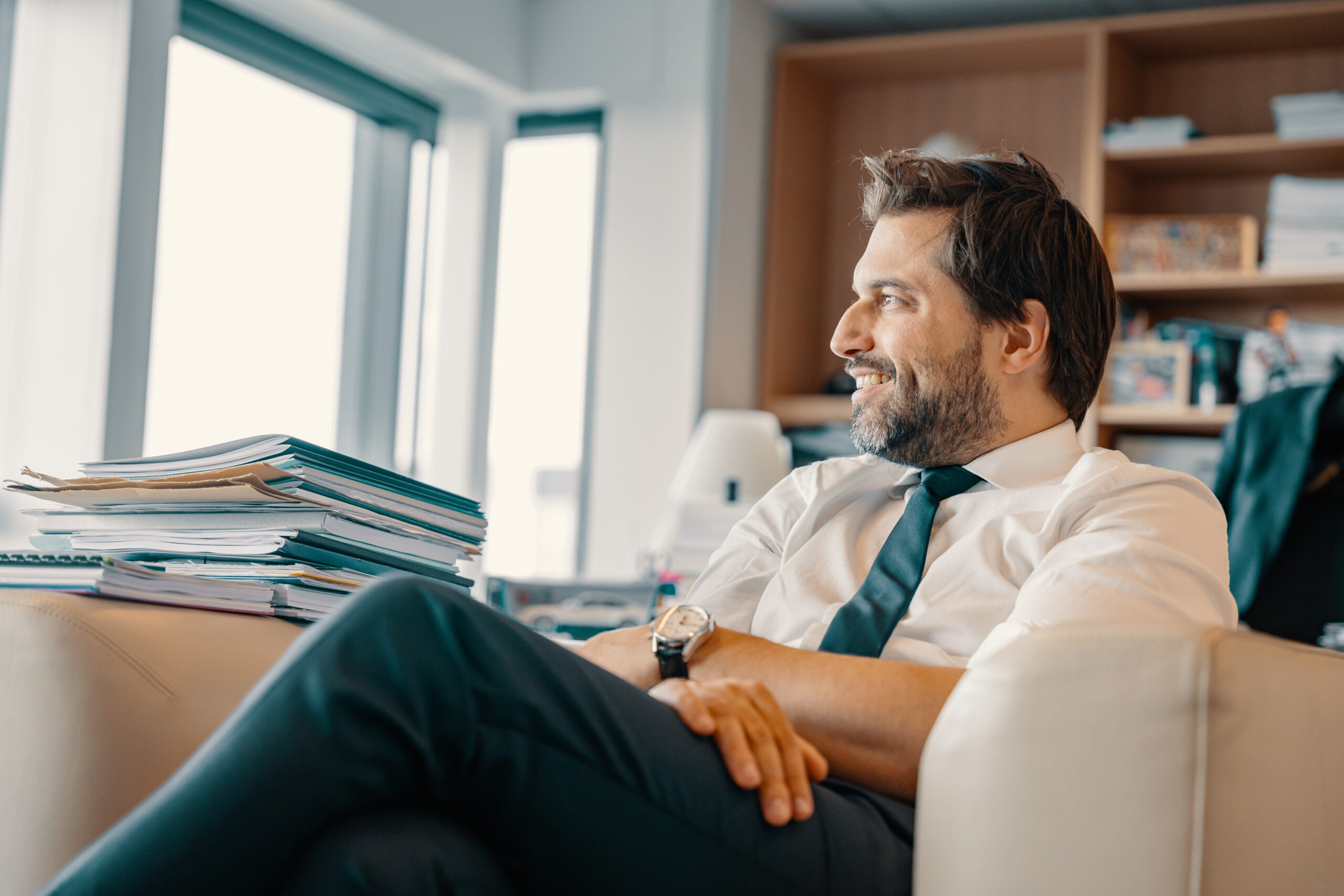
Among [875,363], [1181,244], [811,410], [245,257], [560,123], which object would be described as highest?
[560,123]

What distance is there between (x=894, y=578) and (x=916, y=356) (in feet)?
1.05

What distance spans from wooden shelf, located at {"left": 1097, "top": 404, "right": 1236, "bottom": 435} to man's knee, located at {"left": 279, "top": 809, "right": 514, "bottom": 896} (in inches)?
123

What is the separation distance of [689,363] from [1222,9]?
6.05 ft

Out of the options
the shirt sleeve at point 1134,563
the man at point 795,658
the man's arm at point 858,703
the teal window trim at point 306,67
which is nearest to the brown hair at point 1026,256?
the man at point 795,658

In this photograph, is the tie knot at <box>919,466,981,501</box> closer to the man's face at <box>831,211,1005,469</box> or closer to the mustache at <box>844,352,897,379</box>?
the man's face at <box>831,211,1005,469</box>

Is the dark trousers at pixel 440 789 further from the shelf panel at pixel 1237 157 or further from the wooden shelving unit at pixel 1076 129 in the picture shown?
the shelf panel at pixel 1237 157

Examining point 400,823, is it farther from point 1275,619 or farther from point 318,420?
point 318,420

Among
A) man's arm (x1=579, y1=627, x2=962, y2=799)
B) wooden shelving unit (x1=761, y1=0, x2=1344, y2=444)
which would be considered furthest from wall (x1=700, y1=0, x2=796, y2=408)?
man's arm (x1=579, y1=627, x2=962, y2=799)

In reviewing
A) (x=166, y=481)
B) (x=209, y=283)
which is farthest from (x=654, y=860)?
(x=209, y=283)

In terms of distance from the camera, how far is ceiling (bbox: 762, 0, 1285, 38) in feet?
12.6

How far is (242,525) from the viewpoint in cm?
131

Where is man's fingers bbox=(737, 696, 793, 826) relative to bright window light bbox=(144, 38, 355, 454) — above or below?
below

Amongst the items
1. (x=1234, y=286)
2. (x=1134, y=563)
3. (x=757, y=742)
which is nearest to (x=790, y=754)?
(x=757, y=742)

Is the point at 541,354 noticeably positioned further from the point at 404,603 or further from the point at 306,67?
the point at 404,603
